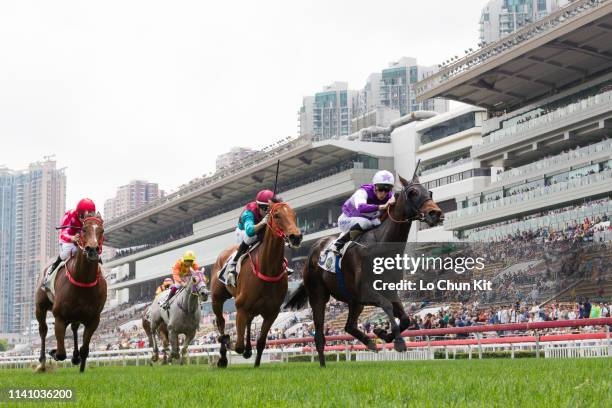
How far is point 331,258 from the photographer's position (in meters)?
11.2

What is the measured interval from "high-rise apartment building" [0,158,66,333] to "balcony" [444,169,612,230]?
430ft

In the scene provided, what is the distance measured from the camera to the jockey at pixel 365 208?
432 inches

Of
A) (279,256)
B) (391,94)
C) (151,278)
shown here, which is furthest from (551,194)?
(391,94)

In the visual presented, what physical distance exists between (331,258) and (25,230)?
581ft

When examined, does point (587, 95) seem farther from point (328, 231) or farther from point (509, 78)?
point (328, 231)

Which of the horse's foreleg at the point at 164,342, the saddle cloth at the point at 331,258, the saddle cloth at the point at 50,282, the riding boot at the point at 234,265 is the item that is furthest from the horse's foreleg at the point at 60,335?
the horse's foreleg at the point at 164,342

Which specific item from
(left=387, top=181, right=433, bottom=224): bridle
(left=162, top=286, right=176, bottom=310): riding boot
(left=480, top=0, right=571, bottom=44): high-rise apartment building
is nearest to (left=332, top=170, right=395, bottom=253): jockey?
(left=387, top=181, right=433, bottom=224): bridle

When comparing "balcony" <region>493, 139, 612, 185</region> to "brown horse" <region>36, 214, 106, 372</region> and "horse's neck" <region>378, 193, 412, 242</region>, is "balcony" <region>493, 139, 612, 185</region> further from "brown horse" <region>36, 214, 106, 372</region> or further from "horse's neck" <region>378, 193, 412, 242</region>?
"brown horse" <region>36, 214, 106, 372</region>

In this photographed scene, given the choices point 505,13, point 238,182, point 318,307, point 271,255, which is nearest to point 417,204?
point 271,255

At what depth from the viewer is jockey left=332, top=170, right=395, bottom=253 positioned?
11.0 metres

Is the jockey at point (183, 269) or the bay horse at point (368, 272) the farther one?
the jockey at point (183, 269)

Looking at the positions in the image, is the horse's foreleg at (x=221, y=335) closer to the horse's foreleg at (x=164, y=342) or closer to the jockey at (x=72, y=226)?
the jockey at (x=72, y=226)

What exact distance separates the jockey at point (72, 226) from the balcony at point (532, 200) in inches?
1275

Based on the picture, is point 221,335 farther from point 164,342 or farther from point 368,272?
point 164,342
